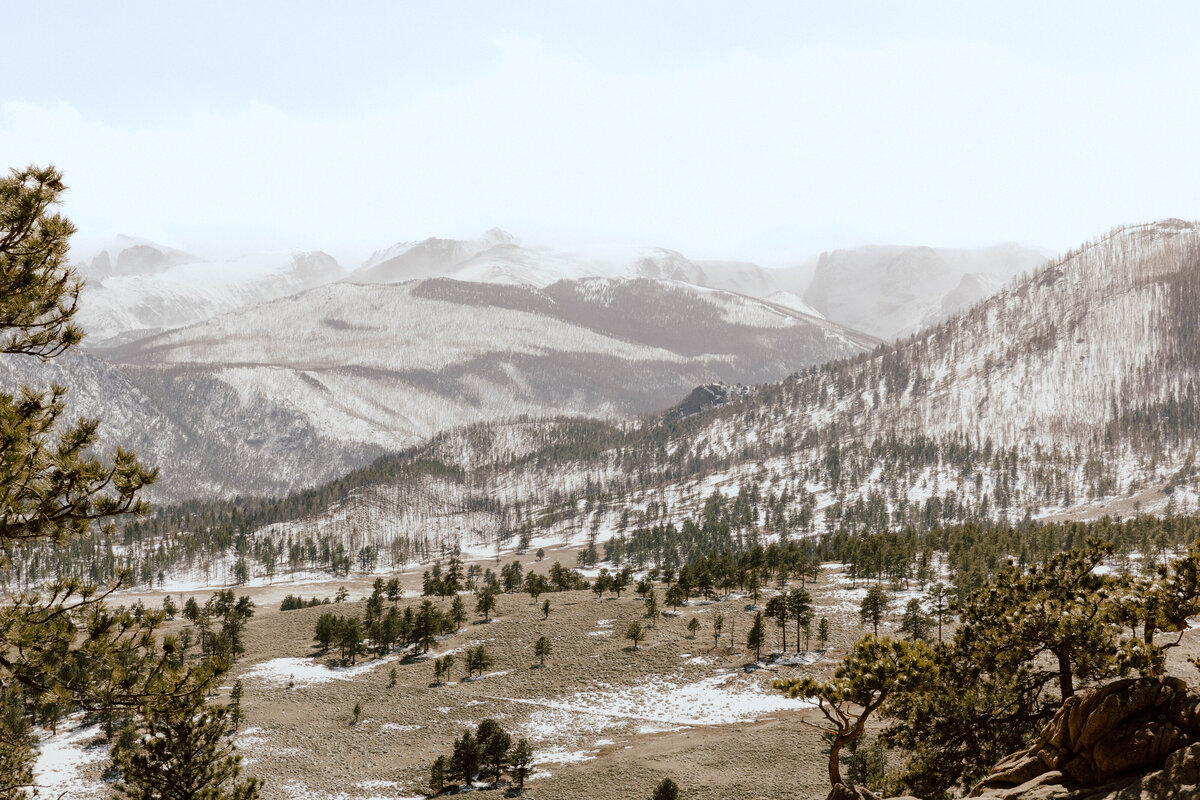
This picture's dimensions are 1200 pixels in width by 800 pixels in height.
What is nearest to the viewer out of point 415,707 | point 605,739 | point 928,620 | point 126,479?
point 126,479

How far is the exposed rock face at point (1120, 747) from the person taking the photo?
17188 mm

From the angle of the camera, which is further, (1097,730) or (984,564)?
(984,564)

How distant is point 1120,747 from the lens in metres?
18.2

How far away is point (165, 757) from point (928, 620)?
10315cm

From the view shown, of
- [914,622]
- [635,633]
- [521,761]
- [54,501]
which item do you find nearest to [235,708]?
[521,761]

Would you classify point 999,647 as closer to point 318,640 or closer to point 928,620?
point 928,620

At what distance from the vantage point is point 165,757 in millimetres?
38031

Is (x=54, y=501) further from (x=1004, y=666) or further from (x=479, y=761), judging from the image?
(x=479, y=761)

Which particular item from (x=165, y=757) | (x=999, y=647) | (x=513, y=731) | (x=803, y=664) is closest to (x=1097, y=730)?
(x=999, y=647)

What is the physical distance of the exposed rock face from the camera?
1719 cm

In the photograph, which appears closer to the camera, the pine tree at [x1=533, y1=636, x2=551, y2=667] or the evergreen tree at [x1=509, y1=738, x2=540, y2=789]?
the evergreen tree at [x1=509, y1=738, x2=540, y2=789]

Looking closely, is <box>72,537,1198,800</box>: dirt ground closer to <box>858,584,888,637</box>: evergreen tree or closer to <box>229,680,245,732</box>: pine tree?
<box>229,680,245,732</box>: pine tree

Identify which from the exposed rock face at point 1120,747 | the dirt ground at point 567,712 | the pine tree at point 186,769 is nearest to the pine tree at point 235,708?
the dirt ground at point 567,712

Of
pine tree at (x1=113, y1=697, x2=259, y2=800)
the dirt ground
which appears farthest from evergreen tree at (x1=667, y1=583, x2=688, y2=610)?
pine tree at (x1=113, y1=697, x2=259, y2=800)
